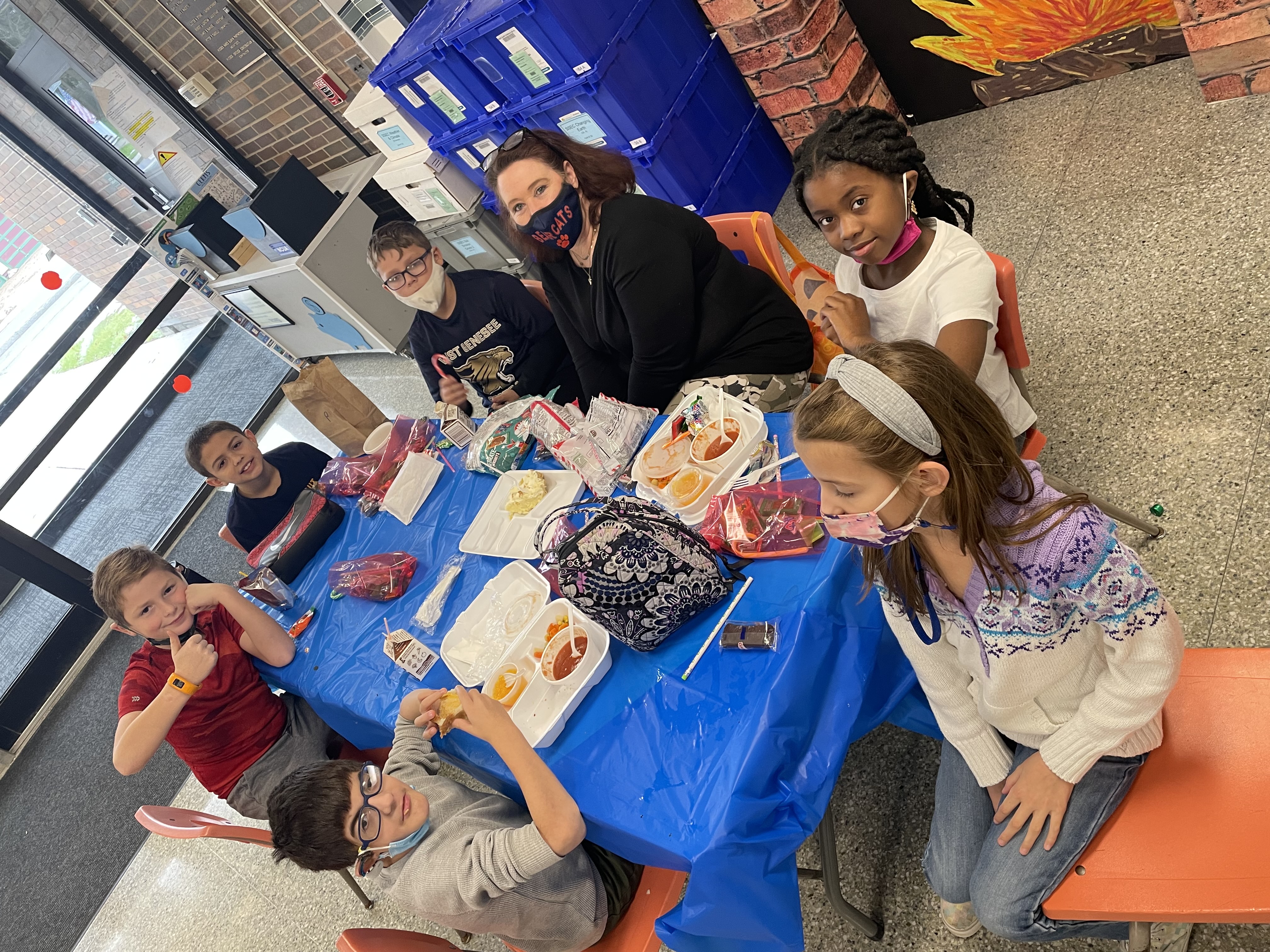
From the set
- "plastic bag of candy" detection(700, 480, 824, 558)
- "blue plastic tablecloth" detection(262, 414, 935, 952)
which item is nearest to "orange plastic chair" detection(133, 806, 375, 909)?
"blue plastic tablecloth" detection(262, 414, 935, 952)

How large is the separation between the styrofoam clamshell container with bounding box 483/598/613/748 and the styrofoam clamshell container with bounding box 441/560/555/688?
0.53 feet

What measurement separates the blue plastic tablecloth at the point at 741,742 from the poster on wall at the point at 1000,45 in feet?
7.78

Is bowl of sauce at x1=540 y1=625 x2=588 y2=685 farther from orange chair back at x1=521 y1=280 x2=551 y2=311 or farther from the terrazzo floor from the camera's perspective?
orange chair back at x1=521 y1=280 x2=551 y2=311

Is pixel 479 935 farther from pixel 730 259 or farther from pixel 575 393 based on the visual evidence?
pixel 730 259

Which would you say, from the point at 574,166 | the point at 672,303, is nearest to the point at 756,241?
the point at 672,303

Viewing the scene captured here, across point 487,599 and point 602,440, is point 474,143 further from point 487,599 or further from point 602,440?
point 487,599

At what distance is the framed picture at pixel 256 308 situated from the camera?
16.3 feet

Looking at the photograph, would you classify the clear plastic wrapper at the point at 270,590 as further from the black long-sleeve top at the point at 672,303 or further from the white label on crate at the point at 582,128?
the white label on crate at the point at 582,128

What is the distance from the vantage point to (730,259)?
2145 mm

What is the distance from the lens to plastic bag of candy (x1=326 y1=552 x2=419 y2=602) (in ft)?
7.30

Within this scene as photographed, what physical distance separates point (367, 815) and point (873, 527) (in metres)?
1.07

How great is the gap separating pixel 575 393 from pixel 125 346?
3.42m

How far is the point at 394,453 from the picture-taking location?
2688 mm

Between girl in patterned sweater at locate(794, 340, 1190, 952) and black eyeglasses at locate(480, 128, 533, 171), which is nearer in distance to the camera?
girl in patterned sweater at locate(794, 340, 1190, 952)
